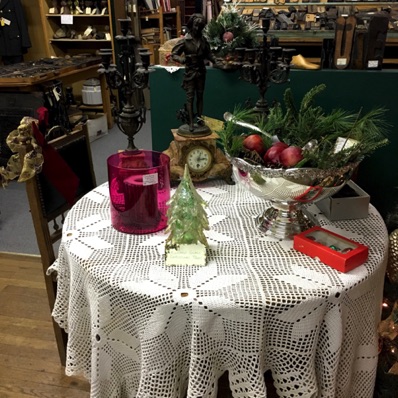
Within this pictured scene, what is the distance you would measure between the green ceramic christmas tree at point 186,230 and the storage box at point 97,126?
412 centimetres

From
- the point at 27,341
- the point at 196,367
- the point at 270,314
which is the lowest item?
the point at 27,341

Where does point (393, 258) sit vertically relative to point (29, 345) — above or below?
above

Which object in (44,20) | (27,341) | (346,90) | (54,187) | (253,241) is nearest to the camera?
(253,241)

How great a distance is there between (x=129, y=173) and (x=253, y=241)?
435 millimetres

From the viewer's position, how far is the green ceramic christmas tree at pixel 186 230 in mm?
1229

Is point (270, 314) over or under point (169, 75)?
under

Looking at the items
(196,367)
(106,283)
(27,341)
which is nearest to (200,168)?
(106,283)

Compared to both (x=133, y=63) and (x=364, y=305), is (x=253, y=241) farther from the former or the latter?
(x=133, y=63)

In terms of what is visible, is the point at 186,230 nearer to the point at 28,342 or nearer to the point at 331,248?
the point at 331,248

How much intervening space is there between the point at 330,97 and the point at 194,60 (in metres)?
0.94

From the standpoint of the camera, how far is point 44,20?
5555 mm

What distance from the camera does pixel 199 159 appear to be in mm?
1747

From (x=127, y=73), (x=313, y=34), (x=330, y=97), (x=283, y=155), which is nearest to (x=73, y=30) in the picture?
(x=313, y=34)

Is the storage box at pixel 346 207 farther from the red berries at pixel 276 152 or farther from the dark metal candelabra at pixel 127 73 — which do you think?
the dark metal candelabra at pixel 127 73
